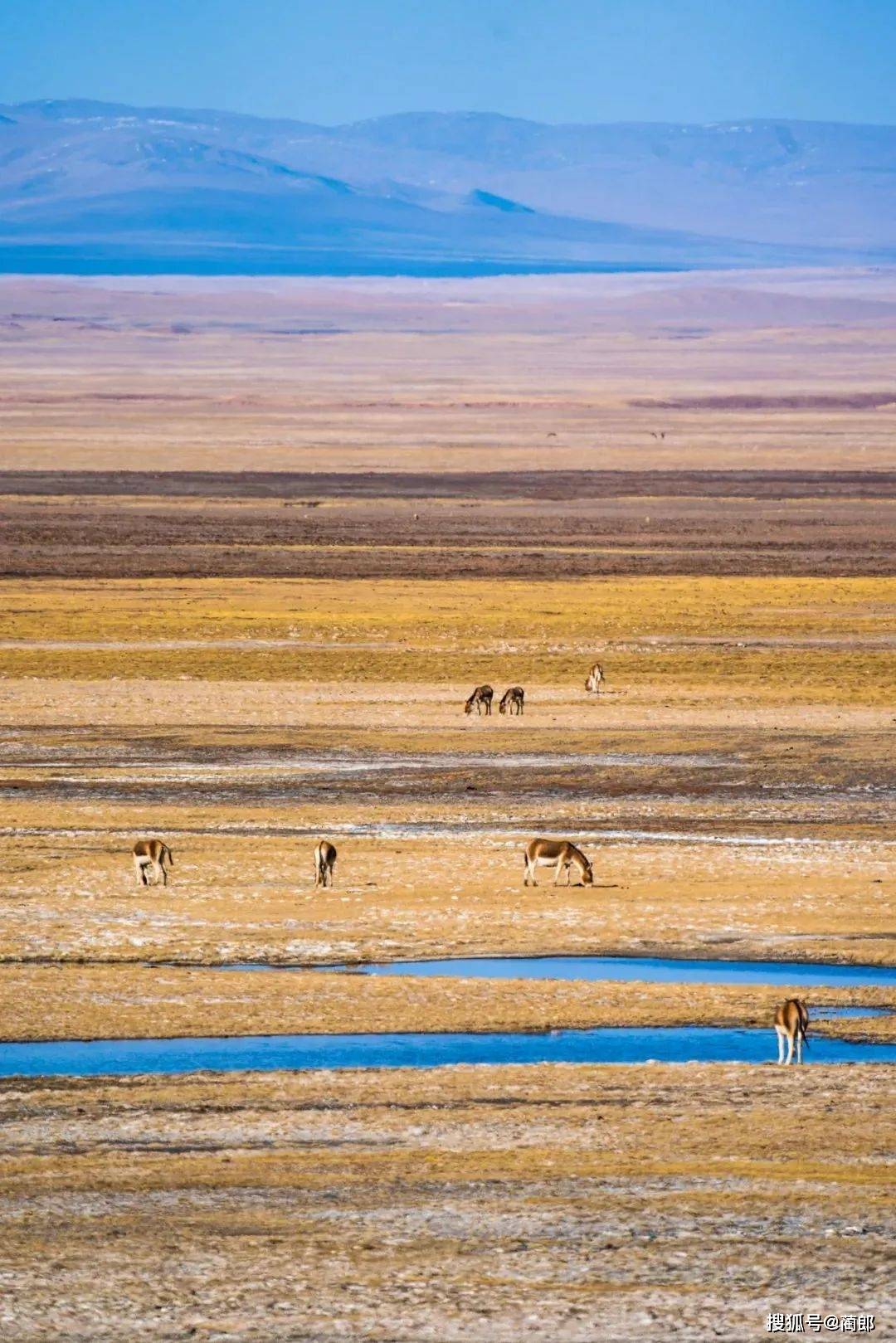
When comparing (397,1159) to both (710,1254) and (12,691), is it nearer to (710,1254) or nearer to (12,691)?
A: (710,1254)

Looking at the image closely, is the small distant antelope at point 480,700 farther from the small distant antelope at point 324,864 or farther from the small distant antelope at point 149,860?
the small distant antelope at point 149,860

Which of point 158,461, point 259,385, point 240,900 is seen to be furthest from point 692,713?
point 259,385

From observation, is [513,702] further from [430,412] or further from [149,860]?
[430,412]

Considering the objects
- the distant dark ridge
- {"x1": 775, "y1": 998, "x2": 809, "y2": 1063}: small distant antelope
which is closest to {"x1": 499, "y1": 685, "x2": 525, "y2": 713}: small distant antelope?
{"x1": 775, "y1": 998, "x2": 809, "y2": 1063}: small distant antelope

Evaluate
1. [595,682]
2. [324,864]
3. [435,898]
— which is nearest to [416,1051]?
[435,898]

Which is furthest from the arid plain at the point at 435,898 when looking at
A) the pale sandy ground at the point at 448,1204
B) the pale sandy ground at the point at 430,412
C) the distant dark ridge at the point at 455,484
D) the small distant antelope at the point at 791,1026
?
the pale sandy ground at the point at 430,412

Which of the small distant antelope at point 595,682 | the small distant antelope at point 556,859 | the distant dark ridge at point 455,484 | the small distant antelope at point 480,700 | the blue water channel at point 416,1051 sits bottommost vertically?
the blue water channel at point 416,1051
